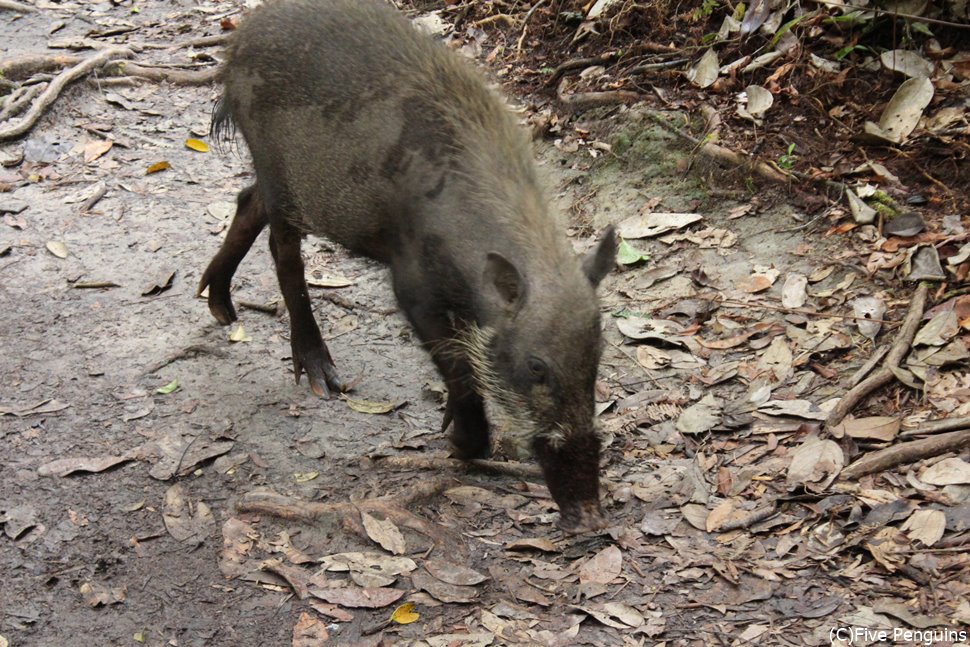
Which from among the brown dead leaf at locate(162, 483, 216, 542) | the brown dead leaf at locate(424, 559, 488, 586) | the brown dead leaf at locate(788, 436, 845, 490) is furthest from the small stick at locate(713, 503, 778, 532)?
the brown dead leaf at locate(162, 483, 216, 542)

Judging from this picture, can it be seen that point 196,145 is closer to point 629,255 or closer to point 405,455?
point 629,255

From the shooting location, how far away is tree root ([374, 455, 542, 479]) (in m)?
5.21

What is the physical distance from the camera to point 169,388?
5887 mm

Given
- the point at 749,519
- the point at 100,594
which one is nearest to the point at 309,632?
the point at 100,594

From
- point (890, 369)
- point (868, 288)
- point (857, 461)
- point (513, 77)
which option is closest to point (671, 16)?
point (513, 77)

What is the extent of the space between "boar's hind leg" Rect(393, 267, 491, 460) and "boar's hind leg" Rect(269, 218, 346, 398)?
43.7 inches

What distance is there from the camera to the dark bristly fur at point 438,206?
14.2 ft

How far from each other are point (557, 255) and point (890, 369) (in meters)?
1.84

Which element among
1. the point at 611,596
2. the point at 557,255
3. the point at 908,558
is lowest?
the point at 611,596

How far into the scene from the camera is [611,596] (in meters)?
4.13

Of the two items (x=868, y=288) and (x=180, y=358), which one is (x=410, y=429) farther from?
(x=868, y=288)

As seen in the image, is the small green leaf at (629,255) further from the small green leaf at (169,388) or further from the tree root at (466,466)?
the small green leaf at (169,388)

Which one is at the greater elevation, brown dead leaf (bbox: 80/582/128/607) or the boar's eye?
the boar's eye

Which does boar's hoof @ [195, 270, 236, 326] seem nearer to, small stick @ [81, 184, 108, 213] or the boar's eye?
small stick @ [81, 184, 108, 213]
